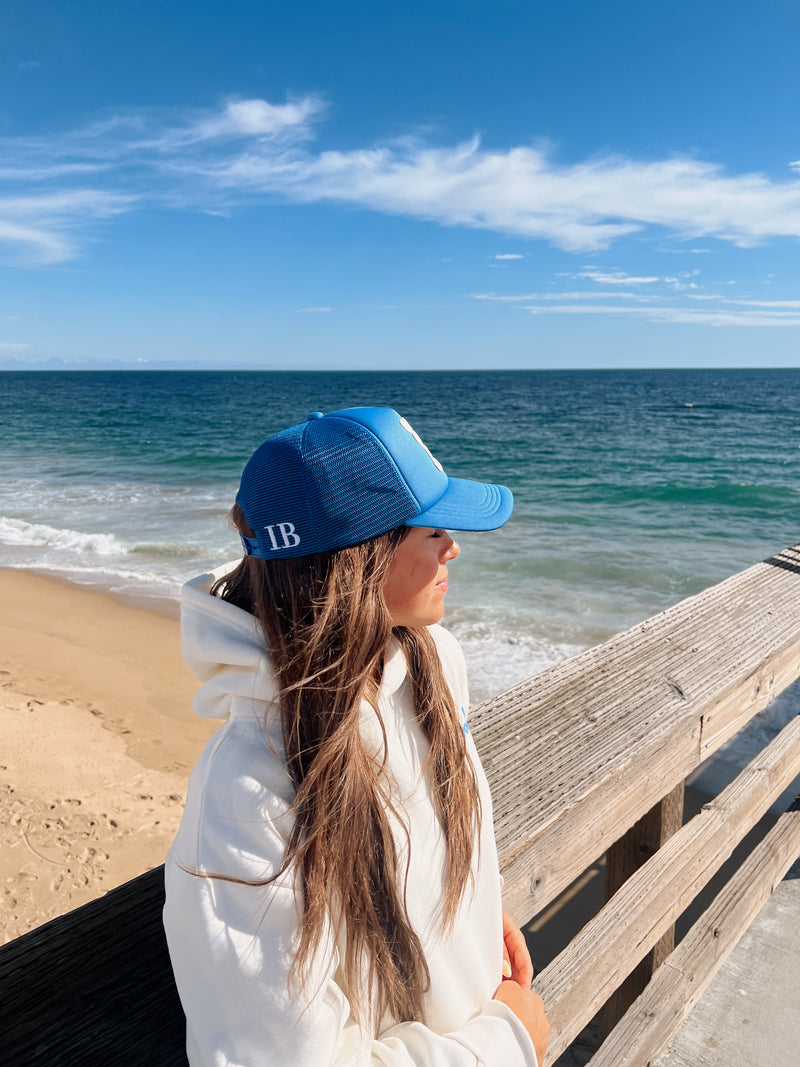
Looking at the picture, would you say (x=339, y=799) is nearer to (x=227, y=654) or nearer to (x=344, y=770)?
(x=344, y=770)

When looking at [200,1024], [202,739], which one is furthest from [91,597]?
[200,1024]

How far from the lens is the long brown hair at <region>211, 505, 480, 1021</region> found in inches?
39.1

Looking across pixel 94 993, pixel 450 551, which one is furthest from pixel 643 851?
pixel 94 993

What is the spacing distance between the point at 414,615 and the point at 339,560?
175 millimetres

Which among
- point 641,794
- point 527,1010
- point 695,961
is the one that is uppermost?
point 641,794

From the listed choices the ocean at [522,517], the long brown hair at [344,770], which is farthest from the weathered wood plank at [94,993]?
the ocean at [522,517]

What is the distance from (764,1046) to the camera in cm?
256

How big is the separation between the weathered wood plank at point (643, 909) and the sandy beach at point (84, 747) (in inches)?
128

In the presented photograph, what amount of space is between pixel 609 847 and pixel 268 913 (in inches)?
48.8

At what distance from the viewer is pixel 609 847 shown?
188cm

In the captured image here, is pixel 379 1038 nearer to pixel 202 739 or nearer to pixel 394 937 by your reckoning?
pixel 394 937

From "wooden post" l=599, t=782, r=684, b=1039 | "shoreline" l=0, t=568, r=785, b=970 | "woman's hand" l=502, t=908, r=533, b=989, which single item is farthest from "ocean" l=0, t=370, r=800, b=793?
"woman's hand" l=502, t=908, r=533, b=989

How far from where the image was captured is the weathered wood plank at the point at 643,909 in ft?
5.08

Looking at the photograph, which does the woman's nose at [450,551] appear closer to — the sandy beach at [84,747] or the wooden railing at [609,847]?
the wooden railing at [609,847]
